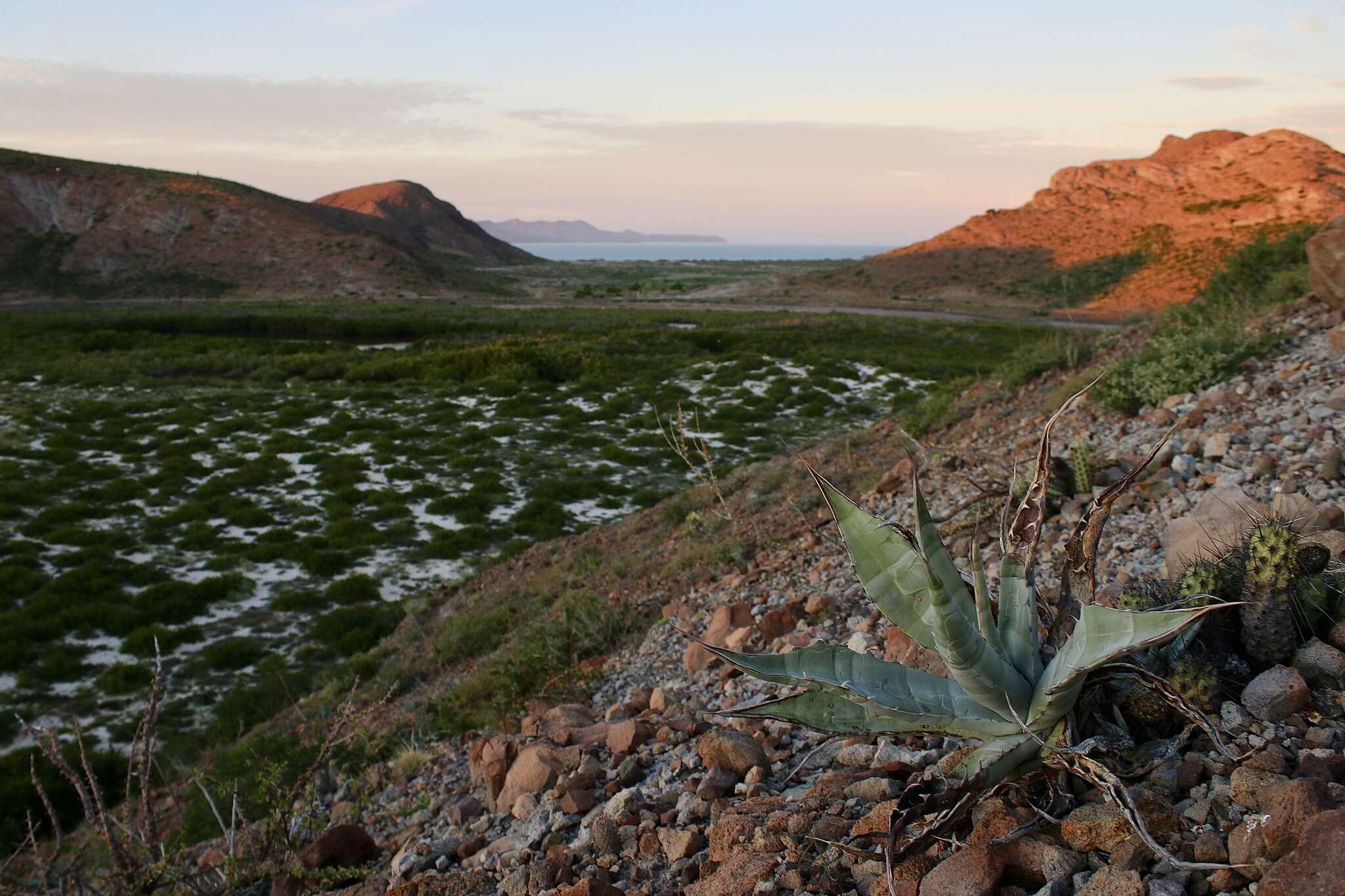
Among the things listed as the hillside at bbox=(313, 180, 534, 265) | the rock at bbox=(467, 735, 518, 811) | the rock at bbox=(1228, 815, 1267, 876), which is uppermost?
the hillside at bbox=(313, 180, 534, 265)

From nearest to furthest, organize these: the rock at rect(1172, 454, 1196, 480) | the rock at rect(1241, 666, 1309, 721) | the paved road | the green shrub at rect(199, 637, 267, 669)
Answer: the rock at rect(1241, 666, 1309, 721) < the rock at rect(1172, 454, 1196, 480) < the green shrub at rect(199, 637, 267, 669) < the paved road

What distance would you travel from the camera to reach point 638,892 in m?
2.44

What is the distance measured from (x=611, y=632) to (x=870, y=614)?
2.06 m

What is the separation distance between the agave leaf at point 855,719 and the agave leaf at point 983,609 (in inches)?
8.1

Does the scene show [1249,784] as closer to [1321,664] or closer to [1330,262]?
[1321,664]

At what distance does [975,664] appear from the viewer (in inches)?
81.1

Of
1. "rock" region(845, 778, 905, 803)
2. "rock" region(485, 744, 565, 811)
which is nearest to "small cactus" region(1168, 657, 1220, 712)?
"rock" region(845, 778, 905, 803)

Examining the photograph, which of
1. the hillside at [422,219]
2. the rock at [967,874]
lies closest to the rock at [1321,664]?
the rock at [967,874]

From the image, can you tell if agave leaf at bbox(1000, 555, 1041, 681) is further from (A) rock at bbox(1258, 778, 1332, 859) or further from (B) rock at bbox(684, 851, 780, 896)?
(B) rock at bbox(684, 851, 780, 896)

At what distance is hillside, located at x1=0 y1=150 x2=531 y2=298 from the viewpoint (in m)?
58.5

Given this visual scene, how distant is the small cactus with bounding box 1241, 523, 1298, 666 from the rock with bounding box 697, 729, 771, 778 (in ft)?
4.88

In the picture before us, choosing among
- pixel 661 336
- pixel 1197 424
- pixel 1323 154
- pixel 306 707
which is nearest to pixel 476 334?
pixel 661 336

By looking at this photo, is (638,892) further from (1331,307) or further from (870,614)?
(1331,307)

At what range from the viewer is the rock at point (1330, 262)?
274 inches
